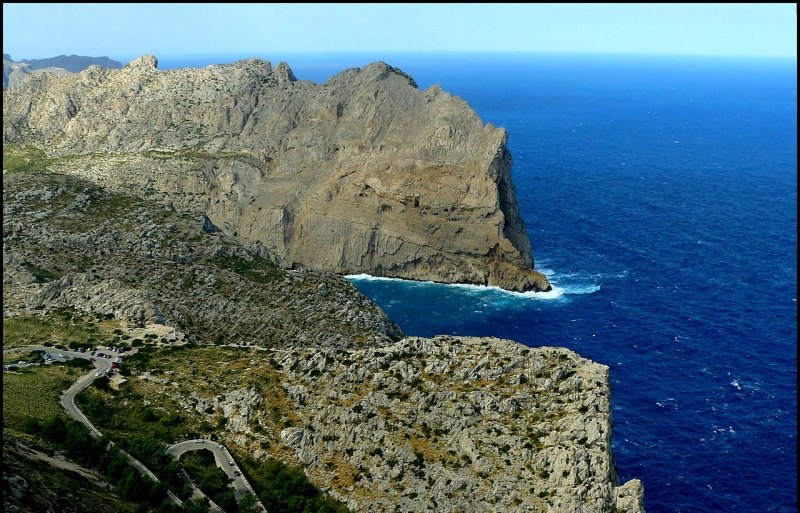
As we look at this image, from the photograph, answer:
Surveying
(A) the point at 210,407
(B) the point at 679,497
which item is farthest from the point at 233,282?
(B) the point at 679,497

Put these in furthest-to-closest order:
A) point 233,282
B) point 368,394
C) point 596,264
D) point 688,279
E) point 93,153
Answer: point 93,153 < point 596,264 < point 688,279 < point 233,282 < point 368,394

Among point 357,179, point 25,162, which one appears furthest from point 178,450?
point 25,162

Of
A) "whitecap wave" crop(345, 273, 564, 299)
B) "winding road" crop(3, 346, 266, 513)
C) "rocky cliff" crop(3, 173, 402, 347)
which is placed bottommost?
"whitecap wave" crop(345, 273, 564, 299)

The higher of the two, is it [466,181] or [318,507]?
[466,181]

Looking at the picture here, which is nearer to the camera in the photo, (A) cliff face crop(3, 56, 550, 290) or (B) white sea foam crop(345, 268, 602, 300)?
(B) white sea foam crop(345, 268, 602, 300)

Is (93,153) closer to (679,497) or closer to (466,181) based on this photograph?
(466,181)

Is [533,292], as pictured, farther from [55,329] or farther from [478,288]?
[55,329]

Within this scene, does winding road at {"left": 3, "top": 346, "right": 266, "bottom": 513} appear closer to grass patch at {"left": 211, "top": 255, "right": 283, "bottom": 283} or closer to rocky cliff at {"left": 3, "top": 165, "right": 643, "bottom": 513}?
rocky cliff at {"left": 3, "top": 165, "right": 643, "bottom": 513}

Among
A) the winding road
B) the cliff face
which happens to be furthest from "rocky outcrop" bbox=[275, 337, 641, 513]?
the cliff face

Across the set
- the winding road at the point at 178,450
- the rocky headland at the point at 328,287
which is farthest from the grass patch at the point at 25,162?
the winding road at the point at 178,450
